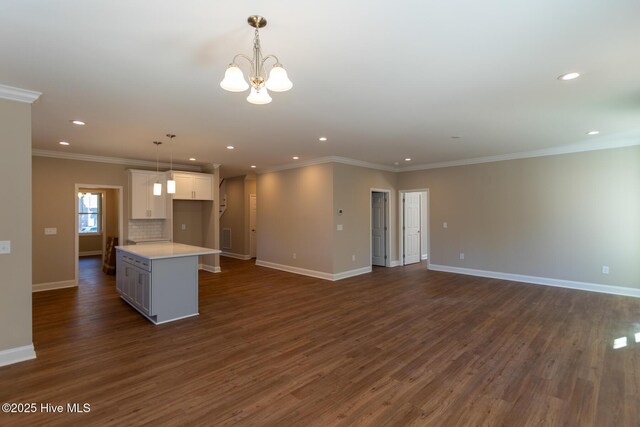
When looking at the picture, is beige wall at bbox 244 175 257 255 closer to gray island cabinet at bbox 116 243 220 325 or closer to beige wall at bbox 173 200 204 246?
beige wall at bbox 173 200 204 246

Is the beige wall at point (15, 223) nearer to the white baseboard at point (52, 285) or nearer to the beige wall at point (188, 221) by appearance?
the white baseboard at point (52, 285)

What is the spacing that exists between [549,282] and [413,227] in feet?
11.3

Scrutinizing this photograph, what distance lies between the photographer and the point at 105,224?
966 centimetres

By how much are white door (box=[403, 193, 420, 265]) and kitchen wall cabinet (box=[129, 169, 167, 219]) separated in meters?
6.12

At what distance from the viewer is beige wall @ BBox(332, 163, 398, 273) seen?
21.7 feet

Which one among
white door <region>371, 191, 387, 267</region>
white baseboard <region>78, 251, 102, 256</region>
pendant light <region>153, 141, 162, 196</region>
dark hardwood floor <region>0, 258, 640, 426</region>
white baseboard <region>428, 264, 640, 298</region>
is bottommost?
dark hardwood floor <region>0, 258, 640, 426</region>

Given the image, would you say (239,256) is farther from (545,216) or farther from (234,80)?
(234,80)

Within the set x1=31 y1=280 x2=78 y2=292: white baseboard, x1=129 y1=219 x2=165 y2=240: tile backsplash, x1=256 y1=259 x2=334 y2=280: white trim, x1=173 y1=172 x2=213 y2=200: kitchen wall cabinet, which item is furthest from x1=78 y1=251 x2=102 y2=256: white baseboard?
x1=256 y1=259 x2=334 y2=280: white trim

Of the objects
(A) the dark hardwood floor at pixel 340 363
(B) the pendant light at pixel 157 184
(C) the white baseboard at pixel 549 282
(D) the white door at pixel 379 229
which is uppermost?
(B) the pendant light at pixel 157 184

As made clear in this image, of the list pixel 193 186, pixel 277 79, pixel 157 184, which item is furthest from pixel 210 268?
pixel 277 79

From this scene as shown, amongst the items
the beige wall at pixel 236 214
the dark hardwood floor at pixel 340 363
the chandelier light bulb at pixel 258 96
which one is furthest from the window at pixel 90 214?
the chandelier light bulb at pixel 258 96

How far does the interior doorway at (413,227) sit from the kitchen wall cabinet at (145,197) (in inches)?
234

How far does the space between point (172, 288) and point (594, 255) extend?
7.09 meters

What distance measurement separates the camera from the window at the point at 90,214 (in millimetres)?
10000
